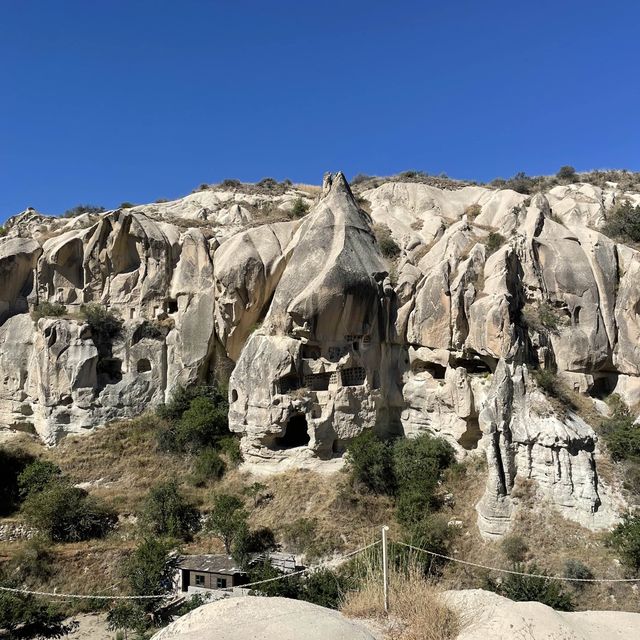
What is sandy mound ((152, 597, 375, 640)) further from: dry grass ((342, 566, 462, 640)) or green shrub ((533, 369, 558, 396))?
green shrub ((533, 369, 558, 396))

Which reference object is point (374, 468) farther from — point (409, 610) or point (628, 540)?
point (409, 610)

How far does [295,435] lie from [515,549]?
308 inches

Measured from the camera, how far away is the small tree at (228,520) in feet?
41.6

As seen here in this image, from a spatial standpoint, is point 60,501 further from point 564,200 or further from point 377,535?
point 564,200

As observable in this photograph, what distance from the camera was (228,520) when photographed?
12836mm

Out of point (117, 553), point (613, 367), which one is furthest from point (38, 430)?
point (613, 367)

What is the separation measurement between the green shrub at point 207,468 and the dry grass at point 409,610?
9.24 metres

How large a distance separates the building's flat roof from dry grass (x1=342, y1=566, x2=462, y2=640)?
17.0 ft

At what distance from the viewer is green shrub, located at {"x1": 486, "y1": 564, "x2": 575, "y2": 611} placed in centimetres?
921

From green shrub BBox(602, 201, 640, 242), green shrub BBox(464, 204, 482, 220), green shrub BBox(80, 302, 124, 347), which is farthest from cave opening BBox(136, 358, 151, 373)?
green shrub BBox(602, 201, 640, 242)

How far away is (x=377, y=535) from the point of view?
1302cm

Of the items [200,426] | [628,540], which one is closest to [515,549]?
[628,540]

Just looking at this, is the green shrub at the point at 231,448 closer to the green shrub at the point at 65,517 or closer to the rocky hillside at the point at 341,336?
the rocky hillside at the point at 341,336

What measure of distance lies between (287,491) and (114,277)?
10.9m
